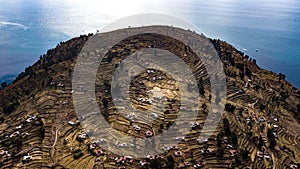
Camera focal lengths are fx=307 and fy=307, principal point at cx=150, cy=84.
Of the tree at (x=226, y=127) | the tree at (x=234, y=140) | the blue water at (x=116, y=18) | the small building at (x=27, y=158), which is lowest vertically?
the small building at (x=27, y=158)

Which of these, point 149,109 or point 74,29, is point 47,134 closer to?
point 149,109

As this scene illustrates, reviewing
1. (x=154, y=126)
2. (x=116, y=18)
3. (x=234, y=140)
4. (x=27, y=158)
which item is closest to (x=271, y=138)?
(x=234, y=140)

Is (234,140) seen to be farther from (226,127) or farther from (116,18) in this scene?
(116,18)

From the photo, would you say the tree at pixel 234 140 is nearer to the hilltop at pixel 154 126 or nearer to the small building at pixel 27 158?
the hilltop at pixel 154 126

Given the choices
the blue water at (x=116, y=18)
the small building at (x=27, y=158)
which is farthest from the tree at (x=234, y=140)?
the blue water at (x=116, y=18)

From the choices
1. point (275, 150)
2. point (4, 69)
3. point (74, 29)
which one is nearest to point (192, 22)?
point (74, 29)

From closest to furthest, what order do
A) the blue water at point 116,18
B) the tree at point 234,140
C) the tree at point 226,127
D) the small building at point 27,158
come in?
the small building at point 27,158 < the tree at point 234,140 < the tree at point 226,127 < the blue water at point 116,18
